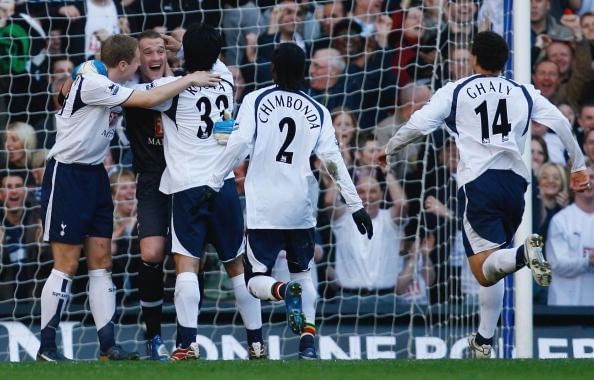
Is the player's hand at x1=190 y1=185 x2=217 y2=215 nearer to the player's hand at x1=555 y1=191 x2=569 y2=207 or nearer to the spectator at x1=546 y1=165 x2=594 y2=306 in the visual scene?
the spectator at x1=546 y1=165 x2=594 y2=306

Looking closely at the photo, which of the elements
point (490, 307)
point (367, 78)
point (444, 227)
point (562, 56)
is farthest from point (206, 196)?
point (562, 56)

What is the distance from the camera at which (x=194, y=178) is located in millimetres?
8336

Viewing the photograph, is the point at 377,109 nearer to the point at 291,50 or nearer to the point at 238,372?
the point at 291,50

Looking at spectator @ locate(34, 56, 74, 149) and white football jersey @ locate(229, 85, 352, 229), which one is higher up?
spectator @ locate(34, 56, 74, 149)

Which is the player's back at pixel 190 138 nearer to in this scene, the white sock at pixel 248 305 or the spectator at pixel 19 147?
the white sock at pixel 248 305

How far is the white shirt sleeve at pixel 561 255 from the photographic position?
11.3 metres

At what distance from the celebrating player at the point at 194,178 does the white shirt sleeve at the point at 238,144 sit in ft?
0.65

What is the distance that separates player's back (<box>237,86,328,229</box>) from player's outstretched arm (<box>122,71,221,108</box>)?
0.31 metres

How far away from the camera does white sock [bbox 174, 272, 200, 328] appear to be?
825 cm

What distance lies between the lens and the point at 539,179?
37.7 ft

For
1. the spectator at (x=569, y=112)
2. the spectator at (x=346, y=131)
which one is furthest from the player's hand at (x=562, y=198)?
the spectator at (x=346, y=131)

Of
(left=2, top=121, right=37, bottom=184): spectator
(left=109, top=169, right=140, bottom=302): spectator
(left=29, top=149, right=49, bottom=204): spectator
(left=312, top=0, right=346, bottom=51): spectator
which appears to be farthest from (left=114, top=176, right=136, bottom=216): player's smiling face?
(left=312, top=0, right=346, bottom=51): spectator

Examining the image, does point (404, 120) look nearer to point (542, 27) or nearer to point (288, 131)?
point (542, 27)

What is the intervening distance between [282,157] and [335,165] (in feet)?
1.04
